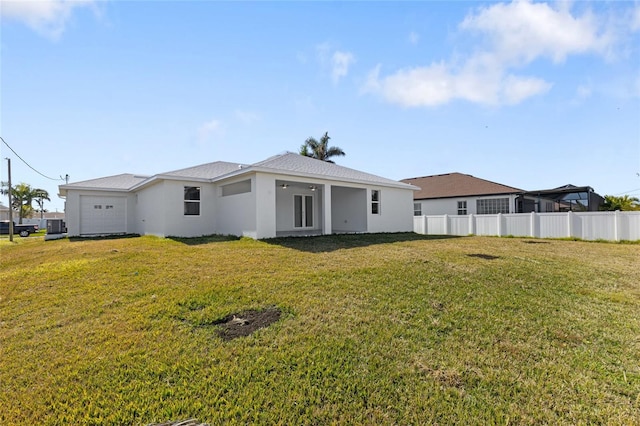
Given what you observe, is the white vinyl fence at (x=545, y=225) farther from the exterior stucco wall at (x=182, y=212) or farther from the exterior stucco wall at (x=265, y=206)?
the exterior stucco wall at (x=182, y=212)

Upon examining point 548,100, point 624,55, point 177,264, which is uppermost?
point 624,55

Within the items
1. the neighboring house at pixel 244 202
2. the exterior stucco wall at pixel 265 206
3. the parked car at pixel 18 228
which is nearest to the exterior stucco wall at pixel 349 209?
the neighboring house at pixel 244 202

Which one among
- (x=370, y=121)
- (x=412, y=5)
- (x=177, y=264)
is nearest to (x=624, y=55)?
(x=412, y=5)

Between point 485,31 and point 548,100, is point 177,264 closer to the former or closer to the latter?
point 485,31

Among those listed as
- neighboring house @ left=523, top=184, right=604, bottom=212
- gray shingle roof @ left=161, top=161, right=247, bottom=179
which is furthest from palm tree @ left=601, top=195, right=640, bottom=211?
gray shingle roof @ left=161, top=161, right=247, bottom=179

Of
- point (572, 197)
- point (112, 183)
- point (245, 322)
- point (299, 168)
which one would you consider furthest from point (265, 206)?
point (572, 197)

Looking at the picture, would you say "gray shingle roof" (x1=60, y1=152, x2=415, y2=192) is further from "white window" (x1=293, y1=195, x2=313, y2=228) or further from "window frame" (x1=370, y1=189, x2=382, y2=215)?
"white window" (x1=293, y1=195, x2=313, y2=228)

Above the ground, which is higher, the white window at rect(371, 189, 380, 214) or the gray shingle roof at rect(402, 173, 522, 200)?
the gray shingle roof at rect(402, 173, 522, 200)

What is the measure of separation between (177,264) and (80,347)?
4230 millimetres

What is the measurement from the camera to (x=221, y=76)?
10094 millimetres

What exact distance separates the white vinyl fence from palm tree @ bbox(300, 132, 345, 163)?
1287 cm

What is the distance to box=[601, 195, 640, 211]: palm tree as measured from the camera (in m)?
20.8

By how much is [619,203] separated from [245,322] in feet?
89.1

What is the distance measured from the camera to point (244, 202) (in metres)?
13.0
